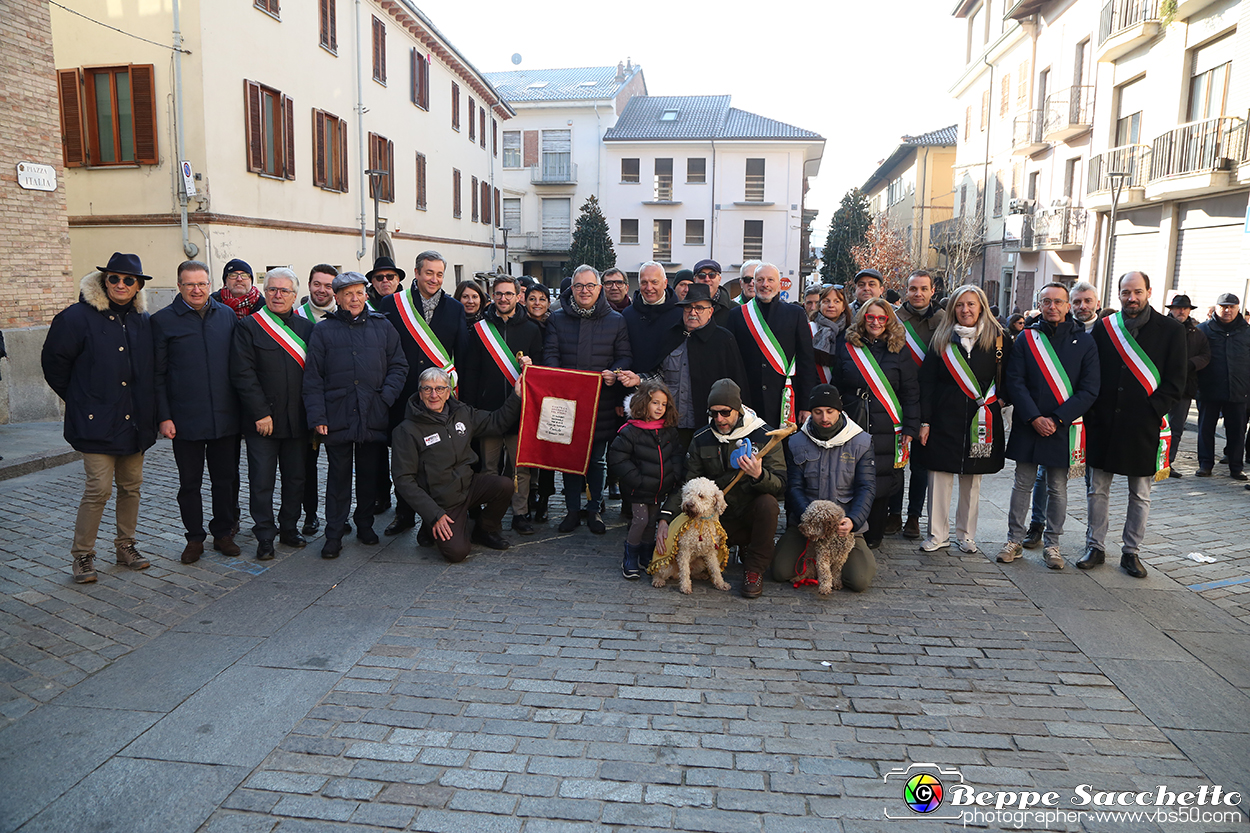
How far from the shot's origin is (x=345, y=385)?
260 inches

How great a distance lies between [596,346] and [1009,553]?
3751mm

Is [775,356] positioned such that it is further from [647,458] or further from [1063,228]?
[1063,228]

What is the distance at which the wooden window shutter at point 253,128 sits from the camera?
16688 mm

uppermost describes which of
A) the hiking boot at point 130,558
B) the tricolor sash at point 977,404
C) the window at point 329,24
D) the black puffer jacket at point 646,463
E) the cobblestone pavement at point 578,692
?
the window at point 329,24

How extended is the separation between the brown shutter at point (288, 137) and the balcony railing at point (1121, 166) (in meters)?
17.8

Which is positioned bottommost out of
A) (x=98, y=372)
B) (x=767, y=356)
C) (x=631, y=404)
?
(x=631, y=404)

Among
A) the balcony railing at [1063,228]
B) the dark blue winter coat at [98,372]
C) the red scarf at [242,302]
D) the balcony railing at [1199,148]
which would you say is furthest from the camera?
the balcony railing at [1063,228]

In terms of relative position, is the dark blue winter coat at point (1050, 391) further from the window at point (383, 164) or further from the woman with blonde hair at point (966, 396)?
the window at point (383, 164)

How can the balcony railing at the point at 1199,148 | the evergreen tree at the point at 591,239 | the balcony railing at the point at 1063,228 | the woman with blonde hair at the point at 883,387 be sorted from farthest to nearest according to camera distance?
the evergreen tree at the point at 591,239 → the balcony railing at the point at 1063,228 → the balcony railing at the point at 1199,148 → the woman with blonde hair at the point at 883,387

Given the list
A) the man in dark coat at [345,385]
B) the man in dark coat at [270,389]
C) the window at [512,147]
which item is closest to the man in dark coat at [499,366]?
the man in dark coat at [345,385]

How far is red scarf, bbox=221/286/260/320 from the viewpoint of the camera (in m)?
7.14

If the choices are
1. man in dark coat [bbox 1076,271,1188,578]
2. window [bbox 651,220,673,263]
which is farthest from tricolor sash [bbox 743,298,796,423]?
window [bbox 651,220,673,263]

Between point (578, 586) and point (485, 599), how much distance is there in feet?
2.26

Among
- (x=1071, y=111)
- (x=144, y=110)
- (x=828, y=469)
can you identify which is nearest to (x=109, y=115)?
(x=144, y=110)
